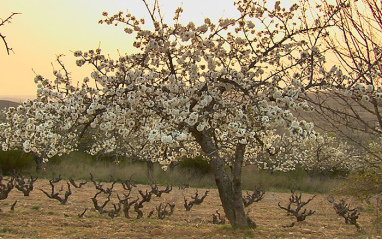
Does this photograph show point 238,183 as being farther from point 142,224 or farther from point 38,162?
point 38,162

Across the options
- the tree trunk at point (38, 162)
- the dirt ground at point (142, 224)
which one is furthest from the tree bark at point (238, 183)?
the tree trunk at point (38, 162)

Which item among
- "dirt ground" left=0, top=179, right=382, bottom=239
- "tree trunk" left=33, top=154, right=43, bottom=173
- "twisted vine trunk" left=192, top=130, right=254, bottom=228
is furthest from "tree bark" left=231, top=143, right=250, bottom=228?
"tree trunk" left=33, top=154, right=43, bottom=173

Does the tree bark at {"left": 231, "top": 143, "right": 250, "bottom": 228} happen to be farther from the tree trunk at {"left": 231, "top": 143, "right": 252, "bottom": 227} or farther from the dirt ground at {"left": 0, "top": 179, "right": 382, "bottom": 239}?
the dirt ground at {"left": 0, "top": 179, "right": 382, "bottom": 239}

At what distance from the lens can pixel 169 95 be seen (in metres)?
7.12

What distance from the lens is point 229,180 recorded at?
8.19 metres

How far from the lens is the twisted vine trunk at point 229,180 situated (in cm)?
781

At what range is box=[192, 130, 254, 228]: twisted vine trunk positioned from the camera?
781cm

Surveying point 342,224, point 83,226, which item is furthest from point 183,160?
point 83,226

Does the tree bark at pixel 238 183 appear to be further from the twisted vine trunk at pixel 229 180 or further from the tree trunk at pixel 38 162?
the tree trunk at pixel 38 162

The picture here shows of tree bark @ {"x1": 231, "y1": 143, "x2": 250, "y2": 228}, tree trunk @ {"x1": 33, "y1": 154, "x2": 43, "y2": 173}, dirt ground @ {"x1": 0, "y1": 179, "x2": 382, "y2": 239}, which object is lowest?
dirt ground @ {"x1": 0, "y1": 179, "x2": 382, "y2": 239}

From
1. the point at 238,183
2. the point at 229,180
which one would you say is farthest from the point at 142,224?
the point at 238,183

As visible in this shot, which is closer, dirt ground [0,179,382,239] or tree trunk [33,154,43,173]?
dirt ground [0,179,382,239]

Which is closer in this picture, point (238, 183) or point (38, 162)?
point (238, 183)

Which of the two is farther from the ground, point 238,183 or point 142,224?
point 238,183
